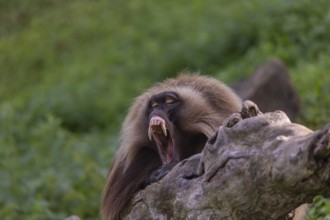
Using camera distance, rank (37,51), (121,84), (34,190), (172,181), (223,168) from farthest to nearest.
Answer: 1. (37,51)
2. (121,84)
3. (34,190)
4. (172,181)
5. (223,168)

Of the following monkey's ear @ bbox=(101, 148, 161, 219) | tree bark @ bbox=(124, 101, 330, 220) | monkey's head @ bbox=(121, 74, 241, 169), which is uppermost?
monkey's head @ bbox=(121, 74, 241, 169)

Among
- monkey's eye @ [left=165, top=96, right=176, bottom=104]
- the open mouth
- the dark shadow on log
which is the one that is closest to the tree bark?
the open mouth

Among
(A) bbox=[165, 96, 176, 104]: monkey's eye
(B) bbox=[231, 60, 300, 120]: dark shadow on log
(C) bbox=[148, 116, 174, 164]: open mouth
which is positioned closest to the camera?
(C) bbox=[148, 116, 174, 164]: open mouth

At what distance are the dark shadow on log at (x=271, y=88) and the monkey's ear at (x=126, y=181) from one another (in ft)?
14.0

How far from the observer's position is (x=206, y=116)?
17.8 ft

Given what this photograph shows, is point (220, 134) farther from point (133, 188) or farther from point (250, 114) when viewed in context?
point (133, 188)

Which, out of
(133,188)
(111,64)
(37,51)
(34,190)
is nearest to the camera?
(133,188)

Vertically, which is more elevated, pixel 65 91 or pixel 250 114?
pixel 65 91

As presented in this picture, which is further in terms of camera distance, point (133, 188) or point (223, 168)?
point (133, 188)

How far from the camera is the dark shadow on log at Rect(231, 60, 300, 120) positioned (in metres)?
9.67

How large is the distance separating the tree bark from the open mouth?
74cm

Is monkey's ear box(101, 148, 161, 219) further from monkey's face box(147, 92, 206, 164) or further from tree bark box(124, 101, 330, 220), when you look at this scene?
tree bark box(124, 101, 330, 220)

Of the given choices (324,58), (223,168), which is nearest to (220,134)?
(223,168)

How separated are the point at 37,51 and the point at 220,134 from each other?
12544mm
